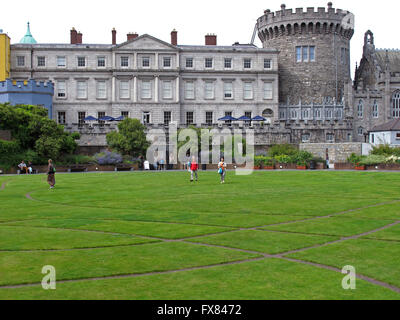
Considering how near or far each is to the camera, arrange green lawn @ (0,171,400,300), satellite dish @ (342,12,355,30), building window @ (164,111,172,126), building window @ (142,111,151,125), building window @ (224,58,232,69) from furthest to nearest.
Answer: satellite dish @ (342,12,355,30) → building window @ (224,58,232,69) → building window @ (164,111,172,126) → building window @ (142,111,151,125) → green lawn @ (0,171,400,300)

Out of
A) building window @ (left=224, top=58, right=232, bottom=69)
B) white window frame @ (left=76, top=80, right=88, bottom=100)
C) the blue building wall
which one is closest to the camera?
the blue building wall

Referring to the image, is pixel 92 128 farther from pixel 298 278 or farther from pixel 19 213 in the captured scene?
pixel 298 278

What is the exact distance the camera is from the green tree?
54903 millimetres

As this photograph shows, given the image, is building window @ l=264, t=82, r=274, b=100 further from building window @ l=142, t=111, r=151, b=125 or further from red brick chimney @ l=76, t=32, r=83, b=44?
red brick chimney @ l=76, t=32, r=83, b=44

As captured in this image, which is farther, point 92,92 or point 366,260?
point 92,92

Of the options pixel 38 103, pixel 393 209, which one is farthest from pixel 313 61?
pixel 393 209

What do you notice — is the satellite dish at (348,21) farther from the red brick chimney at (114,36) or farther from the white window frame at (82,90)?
the white window frame at (82,90)

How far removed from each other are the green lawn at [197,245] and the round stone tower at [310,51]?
57.4 meters

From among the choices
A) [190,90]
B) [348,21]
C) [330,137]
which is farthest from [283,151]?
[348,21]

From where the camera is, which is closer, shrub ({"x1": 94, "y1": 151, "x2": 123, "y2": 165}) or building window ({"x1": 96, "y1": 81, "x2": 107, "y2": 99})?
shrub ({"x1": 94, "y1": 151, "x2": 123, "y2": 165})

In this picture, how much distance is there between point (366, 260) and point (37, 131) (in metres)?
44.8

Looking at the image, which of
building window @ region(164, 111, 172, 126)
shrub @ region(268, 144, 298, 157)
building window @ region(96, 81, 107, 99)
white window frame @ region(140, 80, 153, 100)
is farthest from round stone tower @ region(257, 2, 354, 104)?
A: building window @ region(96, 81, 107, 99)

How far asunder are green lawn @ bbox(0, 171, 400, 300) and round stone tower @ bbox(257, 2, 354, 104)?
57.4 m
